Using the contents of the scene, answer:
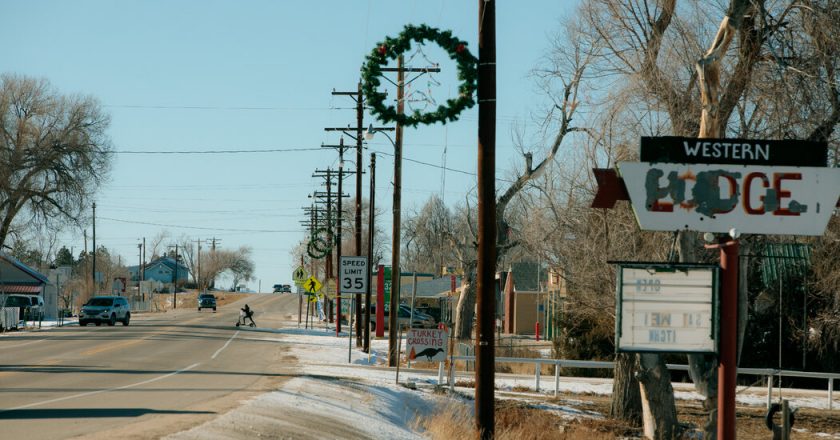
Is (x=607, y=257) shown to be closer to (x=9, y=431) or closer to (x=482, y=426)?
(x=482, y=426)

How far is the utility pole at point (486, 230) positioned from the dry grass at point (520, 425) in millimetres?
791

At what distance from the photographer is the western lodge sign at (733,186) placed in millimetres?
11234

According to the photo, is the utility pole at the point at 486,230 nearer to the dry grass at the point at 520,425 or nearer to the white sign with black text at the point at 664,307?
the dry grass at the point at 520,425

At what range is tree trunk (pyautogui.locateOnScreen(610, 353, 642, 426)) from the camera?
21.8 metres

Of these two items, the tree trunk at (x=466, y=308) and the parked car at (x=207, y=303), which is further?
the parked car at (x=207, y=303)

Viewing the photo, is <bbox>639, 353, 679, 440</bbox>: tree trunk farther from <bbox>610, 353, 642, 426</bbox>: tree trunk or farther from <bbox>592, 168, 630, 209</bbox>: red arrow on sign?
<bbox>592, 168, 630, 209</bbox>: red arrow on sign

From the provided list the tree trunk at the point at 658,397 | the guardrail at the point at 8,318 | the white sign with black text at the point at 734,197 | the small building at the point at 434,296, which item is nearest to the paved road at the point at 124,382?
the white sign with black text at the point at 734,197

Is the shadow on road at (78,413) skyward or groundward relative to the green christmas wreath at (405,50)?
groundward

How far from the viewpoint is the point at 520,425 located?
1905 centimetres

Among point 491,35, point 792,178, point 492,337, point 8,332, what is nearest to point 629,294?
point 792,178

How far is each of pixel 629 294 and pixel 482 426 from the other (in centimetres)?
455

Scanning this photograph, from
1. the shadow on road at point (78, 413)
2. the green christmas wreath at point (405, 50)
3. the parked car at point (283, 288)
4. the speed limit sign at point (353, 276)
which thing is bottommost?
the parked car at point (283, 288)

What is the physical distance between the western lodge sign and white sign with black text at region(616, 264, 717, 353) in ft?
1.80

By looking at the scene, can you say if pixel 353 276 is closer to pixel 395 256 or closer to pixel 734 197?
pixel 395 256
